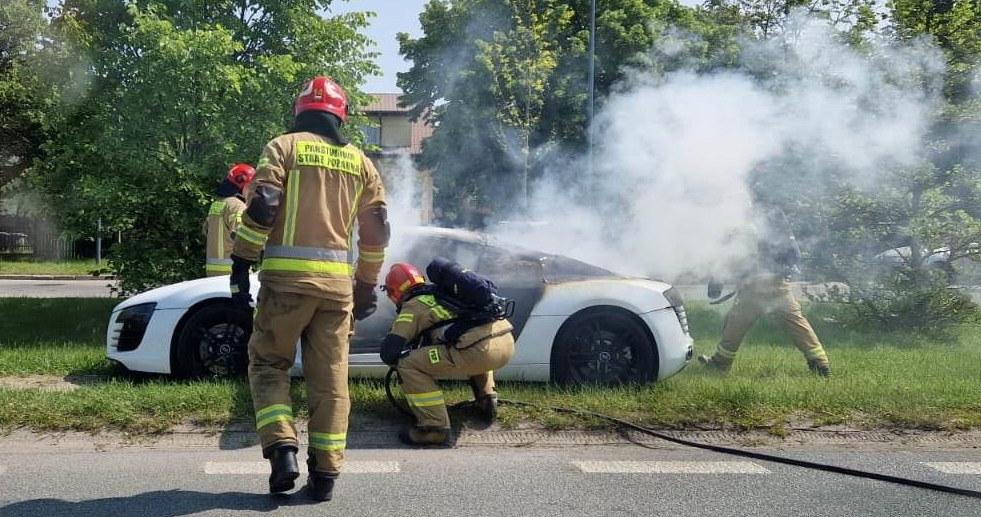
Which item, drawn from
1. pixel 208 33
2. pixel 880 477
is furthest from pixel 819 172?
pixel 208 33

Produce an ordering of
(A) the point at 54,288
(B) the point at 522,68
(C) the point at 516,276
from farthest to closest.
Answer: (A) the point at 54,288 < (B) the point at 522,68 < (C) the point at 516,276

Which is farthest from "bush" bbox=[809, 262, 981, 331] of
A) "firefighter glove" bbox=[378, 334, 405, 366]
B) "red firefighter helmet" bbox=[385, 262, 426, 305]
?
"firefighter glove" bbox=[378, 334, 405, 366]

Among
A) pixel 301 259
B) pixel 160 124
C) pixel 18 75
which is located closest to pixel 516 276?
pixel 301 259

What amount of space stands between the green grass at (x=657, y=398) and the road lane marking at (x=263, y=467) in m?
0.66

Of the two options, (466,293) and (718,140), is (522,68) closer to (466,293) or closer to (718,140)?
(718,140)

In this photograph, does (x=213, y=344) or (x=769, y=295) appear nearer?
(x=213, y=344)

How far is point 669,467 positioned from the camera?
4.48 m

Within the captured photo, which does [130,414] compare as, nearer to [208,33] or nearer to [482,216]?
[208,33]

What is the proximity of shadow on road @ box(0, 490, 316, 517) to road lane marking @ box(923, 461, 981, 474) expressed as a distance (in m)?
3.31

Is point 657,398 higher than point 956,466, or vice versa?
point 657,398

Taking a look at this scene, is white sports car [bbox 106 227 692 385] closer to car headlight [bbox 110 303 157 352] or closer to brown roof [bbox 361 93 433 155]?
car headlight [bbox 110 303 157 352]

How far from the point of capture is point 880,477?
4297 millimetres

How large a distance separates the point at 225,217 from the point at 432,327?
2.40 meters

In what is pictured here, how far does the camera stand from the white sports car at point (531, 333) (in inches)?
232
